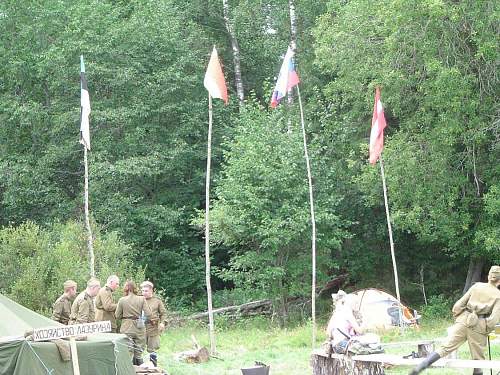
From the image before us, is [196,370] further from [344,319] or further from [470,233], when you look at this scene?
[470,233]

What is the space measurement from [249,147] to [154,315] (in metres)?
9.92

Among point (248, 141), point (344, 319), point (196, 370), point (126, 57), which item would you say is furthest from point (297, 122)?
point (344, 319)

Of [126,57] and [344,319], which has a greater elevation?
[126,57]

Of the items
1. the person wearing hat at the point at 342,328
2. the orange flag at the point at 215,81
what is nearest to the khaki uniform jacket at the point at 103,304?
the person wearing hat at the point at 342,328

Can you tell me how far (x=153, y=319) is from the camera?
1369 centimetres

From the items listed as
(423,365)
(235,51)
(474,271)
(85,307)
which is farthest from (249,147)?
(423,365)

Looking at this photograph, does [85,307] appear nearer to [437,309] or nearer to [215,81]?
[215,81]

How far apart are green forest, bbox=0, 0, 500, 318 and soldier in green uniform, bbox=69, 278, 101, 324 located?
22.6 ft

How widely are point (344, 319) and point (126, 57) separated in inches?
684

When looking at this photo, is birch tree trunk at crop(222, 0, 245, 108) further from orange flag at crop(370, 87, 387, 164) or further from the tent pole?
the tent pole

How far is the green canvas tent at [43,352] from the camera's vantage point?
1011 cm

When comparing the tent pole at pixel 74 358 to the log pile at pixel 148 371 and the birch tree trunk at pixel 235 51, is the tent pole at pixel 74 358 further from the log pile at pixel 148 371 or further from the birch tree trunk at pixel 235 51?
the birch tree trunk at pixel 235 51

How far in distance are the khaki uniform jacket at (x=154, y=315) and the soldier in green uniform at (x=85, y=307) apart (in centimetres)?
114

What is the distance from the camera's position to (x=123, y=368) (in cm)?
1162
